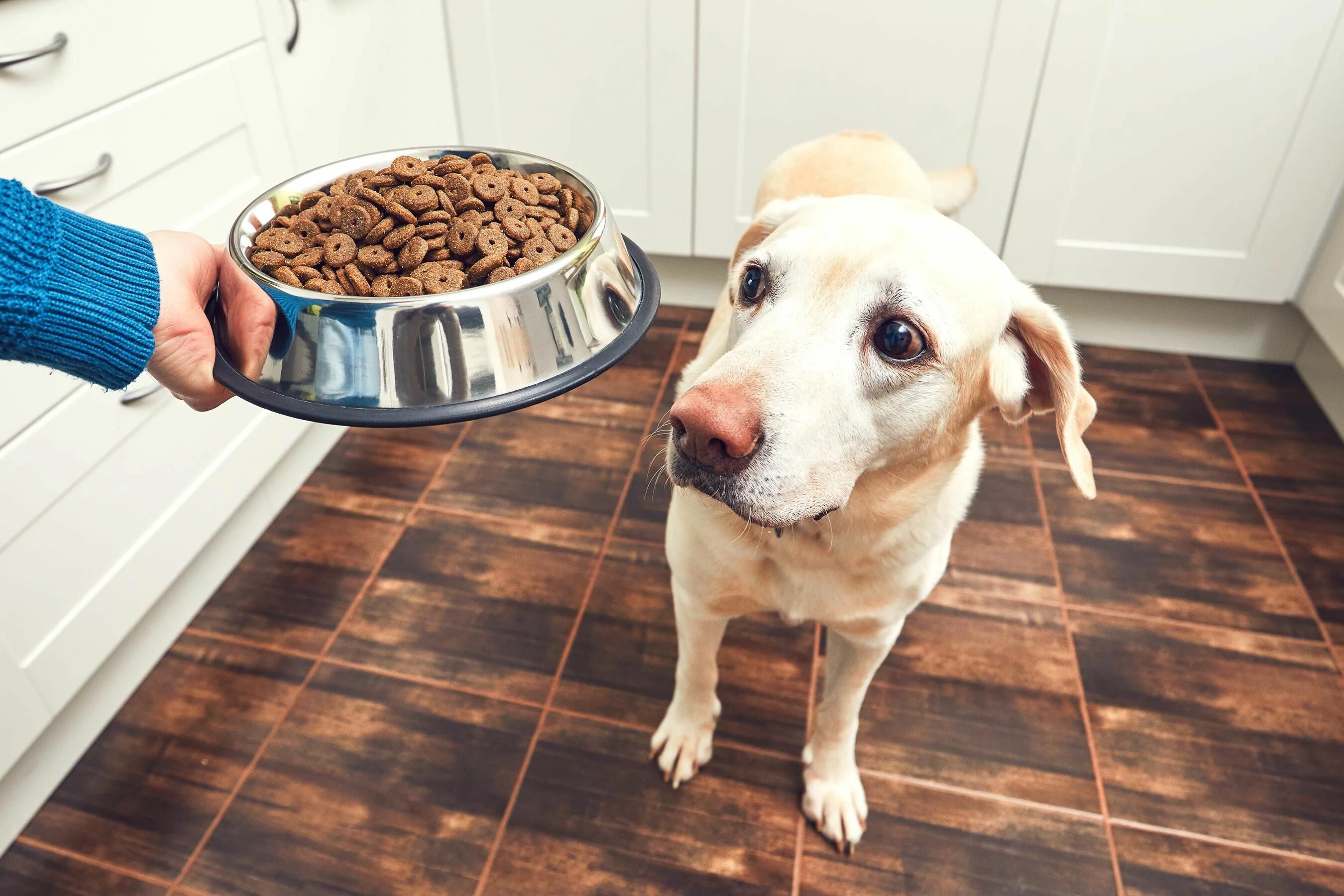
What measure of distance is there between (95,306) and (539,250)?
442mm

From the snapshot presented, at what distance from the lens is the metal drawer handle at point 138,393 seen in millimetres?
1499

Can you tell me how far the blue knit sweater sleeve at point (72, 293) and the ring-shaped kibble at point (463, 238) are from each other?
1.00 ft

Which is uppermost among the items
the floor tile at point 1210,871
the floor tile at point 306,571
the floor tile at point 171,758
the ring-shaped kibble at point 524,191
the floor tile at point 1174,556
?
the ring-shaped kibble at point 524,191

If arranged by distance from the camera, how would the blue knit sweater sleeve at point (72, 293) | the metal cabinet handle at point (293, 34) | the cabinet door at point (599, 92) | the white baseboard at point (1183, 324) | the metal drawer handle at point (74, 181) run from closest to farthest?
the blue knit sweater sleeve at point (72, 293), the metal drawer handle at point (74, 181), the metal cabinet handle at point (293, 34), the cabinet door at point (599, 92), the white baseboard at point (1183, 324)

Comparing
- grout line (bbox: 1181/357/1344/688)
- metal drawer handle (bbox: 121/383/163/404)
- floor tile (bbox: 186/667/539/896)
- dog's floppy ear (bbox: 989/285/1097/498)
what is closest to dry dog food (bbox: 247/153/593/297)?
dog's floppy ear (bbox: 989/285/1097/498)

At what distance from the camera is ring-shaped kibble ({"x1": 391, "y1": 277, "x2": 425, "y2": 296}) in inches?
35.9

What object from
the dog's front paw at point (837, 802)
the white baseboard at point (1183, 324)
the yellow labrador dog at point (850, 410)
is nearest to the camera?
the yellow labrador dog at point (850, 410)

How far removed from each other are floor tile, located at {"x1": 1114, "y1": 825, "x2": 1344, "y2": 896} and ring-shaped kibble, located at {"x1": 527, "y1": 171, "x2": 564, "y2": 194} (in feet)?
4.58

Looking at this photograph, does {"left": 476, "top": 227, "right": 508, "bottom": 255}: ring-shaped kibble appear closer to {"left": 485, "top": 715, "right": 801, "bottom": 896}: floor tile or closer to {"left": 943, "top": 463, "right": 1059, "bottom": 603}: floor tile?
{"left": 485, "top": 715, "right": 801, "bottom": 896}: floor tile


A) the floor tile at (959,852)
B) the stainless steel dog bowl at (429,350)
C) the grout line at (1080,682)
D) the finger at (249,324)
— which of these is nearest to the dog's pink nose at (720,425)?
the stainless steel dog bowl at (429,350)

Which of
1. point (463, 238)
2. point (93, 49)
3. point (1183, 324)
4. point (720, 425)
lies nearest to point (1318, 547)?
point (1183, 324)

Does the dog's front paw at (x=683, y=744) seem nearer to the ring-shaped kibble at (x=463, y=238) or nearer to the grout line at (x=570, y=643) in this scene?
the grout line at (x=570, y=643)

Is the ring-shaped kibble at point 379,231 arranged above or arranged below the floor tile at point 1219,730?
above

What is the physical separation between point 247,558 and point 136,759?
1.67ft
